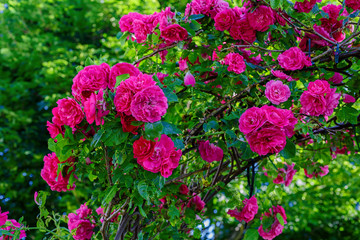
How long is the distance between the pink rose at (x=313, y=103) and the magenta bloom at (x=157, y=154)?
54cm

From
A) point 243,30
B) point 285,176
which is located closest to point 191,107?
point 243,30

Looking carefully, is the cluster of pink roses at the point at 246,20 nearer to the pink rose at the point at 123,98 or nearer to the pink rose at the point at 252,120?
the pink rose at the point at 252,120

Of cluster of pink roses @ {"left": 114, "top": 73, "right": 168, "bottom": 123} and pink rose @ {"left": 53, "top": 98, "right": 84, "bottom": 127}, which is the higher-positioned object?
cluster of pink roses @ {"left": 114, "top": 73, "right": 168, "bottom": 123}

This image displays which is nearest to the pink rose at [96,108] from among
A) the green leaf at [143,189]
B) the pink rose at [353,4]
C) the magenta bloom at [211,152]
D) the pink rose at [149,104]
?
the pink rose at [149,104]

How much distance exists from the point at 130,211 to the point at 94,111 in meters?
0.52

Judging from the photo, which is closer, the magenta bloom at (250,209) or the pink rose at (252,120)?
the pink rose at (252,120)

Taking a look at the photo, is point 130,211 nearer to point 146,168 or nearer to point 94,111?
point 146,168

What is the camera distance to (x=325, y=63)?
59.4 inches

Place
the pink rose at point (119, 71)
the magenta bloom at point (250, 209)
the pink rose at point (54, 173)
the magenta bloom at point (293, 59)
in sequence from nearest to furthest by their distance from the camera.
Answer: the pink rose at point (119, 71)
the pink rose at point (54, 173)
the magenta bloom at point (293, 59)
the magenta bloom at point (250, 209)

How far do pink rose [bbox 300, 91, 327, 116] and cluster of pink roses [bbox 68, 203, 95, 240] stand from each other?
989 mm

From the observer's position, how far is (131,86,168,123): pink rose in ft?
3.21

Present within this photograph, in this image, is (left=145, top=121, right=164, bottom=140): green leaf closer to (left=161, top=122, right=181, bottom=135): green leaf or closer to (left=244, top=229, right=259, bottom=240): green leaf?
(left=161, top=122, right=181, bottom=135): green leaf

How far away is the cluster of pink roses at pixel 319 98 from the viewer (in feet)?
4.20

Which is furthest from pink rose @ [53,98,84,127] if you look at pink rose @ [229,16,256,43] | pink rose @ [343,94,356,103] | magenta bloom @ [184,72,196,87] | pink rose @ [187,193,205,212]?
pink rose @ [343,94,356,103]
